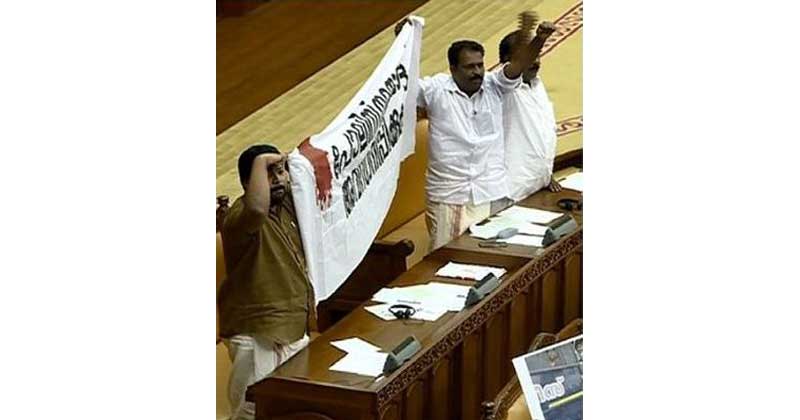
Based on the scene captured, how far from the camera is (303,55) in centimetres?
980

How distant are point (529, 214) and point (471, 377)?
131 cm

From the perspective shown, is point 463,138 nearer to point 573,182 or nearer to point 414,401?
point 573,182

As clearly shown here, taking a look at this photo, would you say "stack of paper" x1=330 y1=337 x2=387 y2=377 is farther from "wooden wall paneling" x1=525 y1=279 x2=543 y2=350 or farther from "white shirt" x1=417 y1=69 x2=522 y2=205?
"white shirt" x1=417 y1=69 x2=522 y2=205

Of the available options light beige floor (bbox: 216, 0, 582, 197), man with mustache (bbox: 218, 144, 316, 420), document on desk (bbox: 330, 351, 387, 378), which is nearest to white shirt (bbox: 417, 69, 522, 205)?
man with mustache (bbox: 218, 144, 316, 420)

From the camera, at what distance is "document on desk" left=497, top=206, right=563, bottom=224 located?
5.70 meters

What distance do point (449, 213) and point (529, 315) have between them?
78cm

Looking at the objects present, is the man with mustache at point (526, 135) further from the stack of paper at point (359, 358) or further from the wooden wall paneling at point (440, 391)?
the stack of paper at point (359, 358)

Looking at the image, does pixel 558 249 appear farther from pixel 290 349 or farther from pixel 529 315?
pixel 290 349

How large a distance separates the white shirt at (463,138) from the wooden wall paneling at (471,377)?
117cm

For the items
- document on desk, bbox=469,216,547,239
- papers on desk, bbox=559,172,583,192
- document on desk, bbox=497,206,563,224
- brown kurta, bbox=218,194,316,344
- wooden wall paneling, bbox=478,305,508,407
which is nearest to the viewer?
brown kurta, bbox=218,194,316,344

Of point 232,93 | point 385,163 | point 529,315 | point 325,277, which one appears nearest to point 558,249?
point 529,315

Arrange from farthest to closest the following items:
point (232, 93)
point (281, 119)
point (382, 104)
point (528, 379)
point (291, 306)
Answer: point (232, 93) → point (281, 119) → point (382, 104) → point (291, 306) → point (528, 379)

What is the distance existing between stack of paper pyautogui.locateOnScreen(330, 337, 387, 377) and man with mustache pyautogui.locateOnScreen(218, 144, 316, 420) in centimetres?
19

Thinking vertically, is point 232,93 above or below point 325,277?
above
